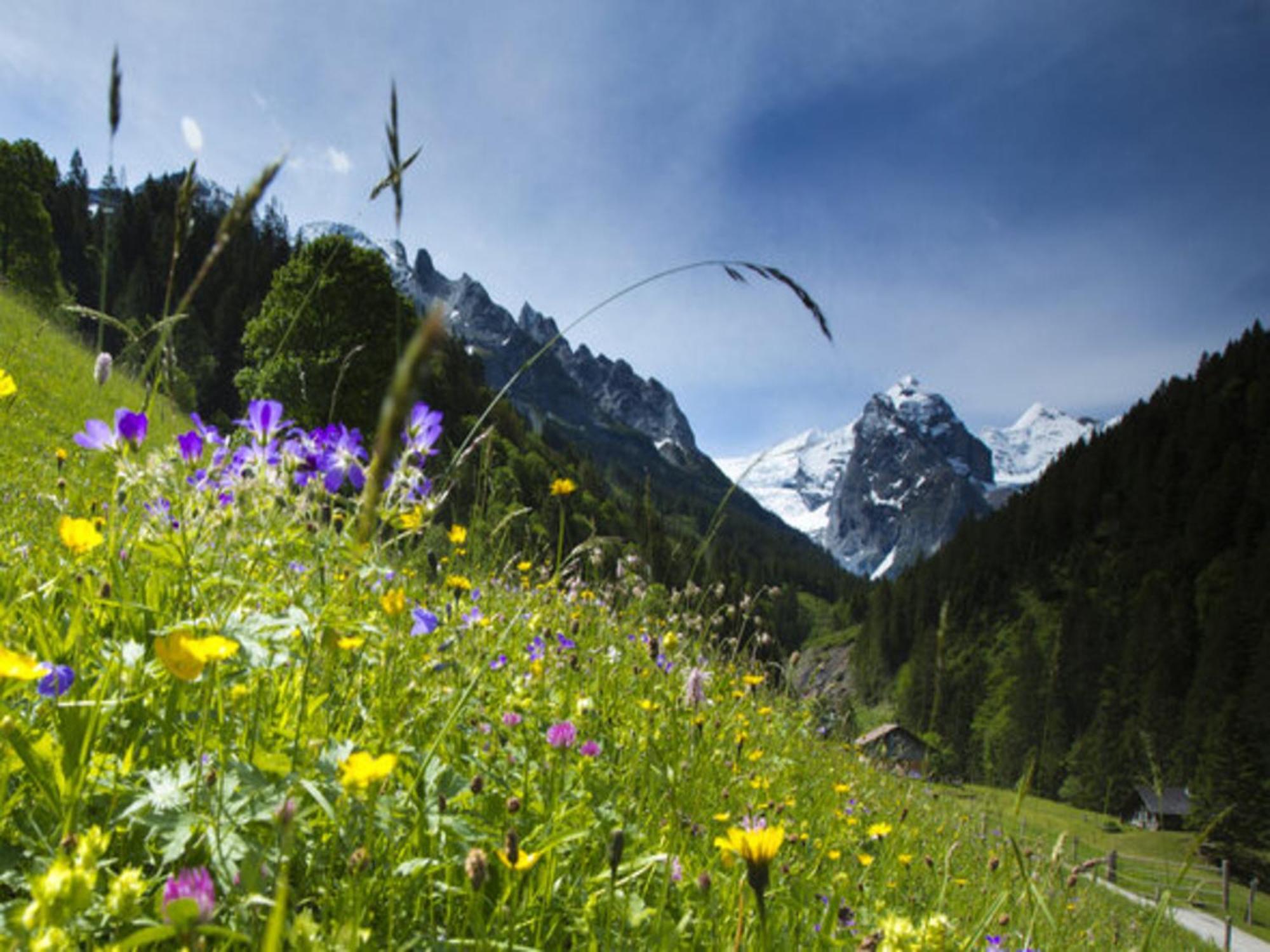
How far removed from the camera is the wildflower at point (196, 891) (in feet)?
2.77

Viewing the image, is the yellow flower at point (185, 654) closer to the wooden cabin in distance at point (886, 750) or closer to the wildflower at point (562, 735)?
the wildflower at point (562, 735)

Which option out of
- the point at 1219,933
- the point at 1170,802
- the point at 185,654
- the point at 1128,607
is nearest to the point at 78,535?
the point at 185,654

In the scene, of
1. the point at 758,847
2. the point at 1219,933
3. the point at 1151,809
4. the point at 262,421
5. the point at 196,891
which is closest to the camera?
the point at 196,891

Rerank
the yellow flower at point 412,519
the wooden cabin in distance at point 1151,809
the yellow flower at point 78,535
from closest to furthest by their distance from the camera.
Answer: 1. the yellow flower at point 78,535
2. the yellow flower at point 412,519
3. the wooden cabin in distance at point 1151,809

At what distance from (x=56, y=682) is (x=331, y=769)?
58 cm

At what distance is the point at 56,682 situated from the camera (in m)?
1.38

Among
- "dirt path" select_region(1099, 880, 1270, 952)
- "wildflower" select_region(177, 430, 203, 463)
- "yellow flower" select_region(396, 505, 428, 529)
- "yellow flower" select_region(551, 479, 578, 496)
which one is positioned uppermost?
"yellow flower" select_region(551, 479, 578, 496)

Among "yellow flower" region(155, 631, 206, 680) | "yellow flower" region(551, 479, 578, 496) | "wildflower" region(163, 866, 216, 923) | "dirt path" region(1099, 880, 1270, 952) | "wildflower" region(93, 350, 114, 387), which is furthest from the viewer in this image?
"dirt path" region(1099, 880, 1270, 952)

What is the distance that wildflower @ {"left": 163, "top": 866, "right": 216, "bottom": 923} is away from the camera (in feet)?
2.77

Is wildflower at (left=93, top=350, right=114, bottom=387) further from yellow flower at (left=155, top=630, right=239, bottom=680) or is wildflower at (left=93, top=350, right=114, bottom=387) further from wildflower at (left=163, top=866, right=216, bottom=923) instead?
wildflower at (left=163, top=866, right=216, bottom=923)

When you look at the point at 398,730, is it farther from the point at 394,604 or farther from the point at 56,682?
the point at 56,682

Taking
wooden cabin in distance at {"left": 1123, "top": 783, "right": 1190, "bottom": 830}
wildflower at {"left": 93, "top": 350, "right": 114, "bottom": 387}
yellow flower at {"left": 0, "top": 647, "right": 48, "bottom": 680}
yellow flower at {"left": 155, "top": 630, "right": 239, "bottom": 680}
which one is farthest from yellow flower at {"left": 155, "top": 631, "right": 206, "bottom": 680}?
wooden cabin in distance at {"left": 1123, "top": 783, "right": 1190, "bottom": 830}

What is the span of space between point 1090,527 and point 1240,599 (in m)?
28.3

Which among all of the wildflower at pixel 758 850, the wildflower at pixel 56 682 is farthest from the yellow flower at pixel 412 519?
the wildflower at pixel 758 850
